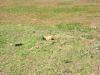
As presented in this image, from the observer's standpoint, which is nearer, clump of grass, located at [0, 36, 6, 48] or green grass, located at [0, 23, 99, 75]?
green grass, located at [0, 23, 99, 75]

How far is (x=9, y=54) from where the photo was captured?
8.59 meters

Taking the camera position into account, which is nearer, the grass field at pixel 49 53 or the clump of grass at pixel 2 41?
the grass field at pixel 49 53

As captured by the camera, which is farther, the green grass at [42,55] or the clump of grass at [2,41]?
the clump of grass at [2,41]

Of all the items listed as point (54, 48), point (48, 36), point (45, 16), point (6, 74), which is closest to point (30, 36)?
point (48, 36)

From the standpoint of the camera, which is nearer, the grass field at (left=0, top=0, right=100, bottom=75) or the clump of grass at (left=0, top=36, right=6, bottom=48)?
the grass field at (left=0, top=0, right=100, bottom=75)

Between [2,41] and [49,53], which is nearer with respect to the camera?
[49,53]

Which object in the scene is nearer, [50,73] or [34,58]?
[50,73]

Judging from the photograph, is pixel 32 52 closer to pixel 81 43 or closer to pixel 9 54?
pixel 9 54

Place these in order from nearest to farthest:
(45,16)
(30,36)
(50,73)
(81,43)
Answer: (50,73) → (81,43) → (30,36) → (45,16)

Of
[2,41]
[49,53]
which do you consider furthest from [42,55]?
[2,41]

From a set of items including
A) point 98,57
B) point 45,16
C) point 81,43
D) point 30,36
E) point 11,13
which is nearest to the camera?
point 98,57

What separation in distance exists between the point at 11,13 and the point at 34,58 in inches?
438

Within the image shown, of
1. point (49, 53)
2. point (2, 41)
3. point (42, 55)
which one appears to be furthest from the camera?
point (2, 41)

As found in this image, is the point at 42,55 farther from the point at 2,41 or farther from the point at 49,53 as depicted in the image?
the point at 2,41
